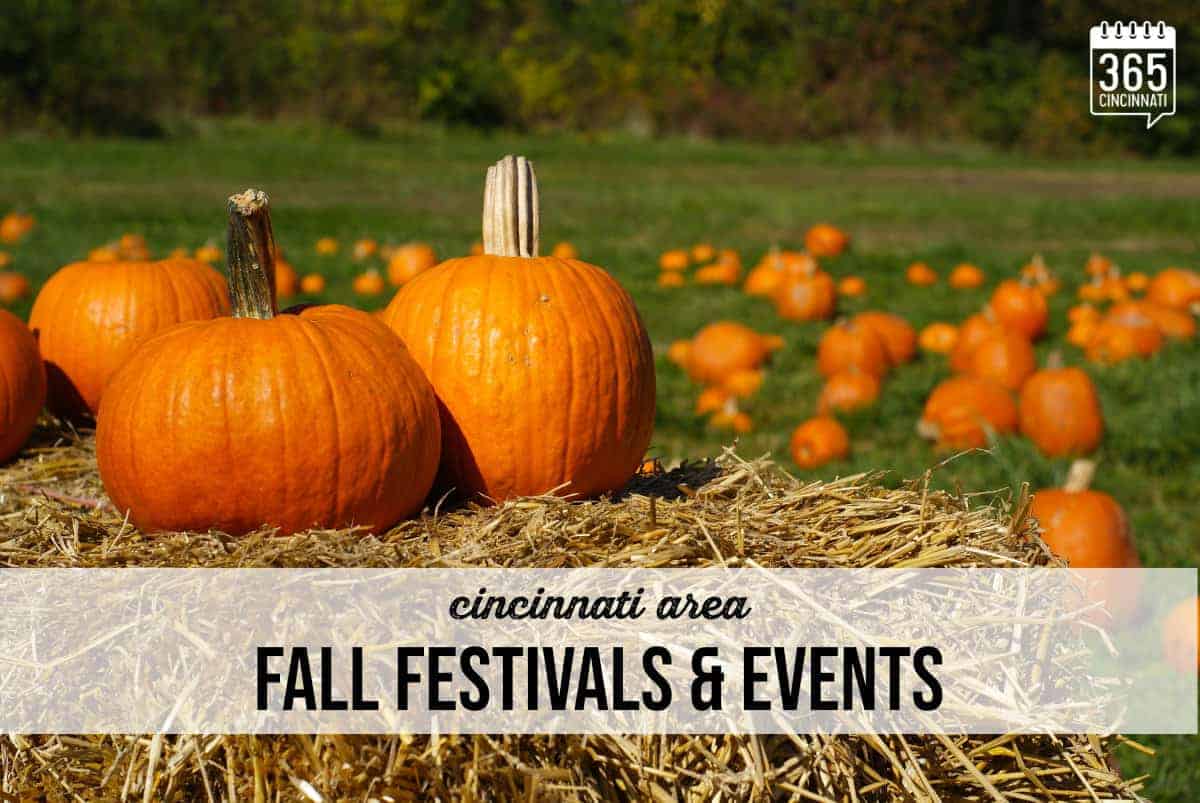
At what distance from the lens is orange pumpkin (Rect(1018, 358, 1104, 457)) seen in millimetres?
6039

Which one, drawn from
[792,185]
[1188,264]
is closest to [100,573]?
[1188,264]

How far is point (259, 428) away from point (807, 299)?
660 cm

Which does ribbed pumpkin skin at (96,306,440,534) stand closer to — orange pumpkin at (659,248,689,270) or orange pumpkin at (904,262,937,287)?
orange pumpkin at (659,248,689,270)

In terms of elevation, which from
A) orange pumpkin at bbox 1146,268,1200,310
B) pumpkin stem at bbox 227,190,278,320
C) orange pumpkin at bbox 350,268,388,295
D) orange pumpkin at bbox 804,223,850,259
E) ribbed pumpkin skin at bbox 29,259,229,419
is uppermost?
pumpkin stem at bbox 227,190,278,320

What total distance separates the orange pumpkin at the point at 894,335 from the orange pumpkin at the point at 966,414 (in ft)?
3.34

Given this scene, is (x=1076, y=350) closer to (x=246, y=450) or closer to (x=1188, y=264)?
(x=1188, y=264)

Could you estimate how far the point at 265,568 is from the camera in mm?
2133

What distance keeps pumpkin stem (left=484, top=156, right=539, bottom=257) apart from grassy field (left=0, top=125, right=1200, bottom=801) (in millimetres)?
1485

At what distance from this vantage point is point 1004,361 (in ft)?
22.8

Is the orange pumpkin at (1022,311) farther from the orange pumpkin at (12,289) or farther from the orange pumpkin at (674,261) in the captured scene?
the orange pumpkin at (12,289)

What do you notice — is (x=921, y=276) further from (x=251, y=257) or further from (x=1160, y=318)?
(x=251, y=257)

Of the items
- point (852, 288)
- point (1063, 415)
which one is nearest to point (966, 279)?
point (852, 288)

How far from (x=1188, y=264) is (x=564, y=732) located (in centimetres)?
1106

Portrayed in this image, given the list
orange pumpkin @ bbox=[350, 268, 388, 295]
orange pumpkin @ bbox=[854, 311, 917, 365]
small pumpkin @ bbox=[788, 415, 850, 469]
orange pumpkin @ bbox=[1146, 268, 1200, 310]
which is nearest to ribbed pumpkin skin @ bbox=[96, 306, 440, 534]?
small pumpkin @ bbox=[788, 415, 850, 469]
